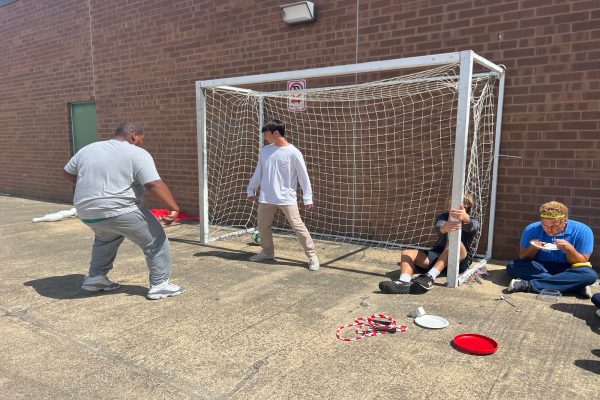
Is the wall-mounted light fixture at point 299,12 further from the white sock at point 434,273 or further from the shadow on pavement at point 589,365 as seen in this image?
the shadow on pavement at point 589,365

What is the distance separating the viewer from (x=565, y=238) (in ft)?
14.2

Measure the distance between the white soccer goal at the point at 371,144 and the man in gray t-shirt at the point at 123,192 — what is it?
217cm

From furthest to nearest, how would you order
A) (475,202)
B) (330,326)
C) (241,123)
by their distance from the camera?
(241,123) < (475,202) < (330,326)

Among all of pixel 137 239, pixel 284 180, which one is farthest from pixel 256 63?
pixel 137 239

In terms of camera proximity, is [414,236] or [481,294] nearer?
[481,294]

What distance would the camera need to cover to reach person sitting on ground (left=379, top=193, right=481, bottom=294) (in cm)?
437

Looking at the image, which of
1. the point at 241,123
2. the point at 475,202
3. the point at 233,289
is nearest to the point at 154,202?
the point at 241,123

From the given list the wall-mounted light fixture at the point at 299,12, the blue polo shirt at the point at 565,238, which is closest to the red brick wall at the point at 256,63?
the wall-mounted light fixture at the point at 299,12

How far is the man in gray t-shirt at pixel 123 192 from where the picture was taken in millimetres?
3936

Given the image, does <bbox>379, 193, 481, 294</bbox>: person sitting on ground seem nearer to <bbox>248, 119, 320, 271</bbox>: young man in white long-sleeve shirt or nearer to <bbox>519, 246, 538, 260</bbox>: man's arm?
<bbox>519, 246, 538, 260</bbox>: man's arm

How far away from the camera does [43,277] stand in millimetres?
4996

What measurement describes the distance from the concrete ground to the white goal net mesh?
4.28 feet

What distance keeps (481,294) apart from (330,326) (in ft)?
5.65

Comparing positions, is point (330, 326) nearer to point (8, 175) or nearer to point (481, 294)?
point (481, 294)
